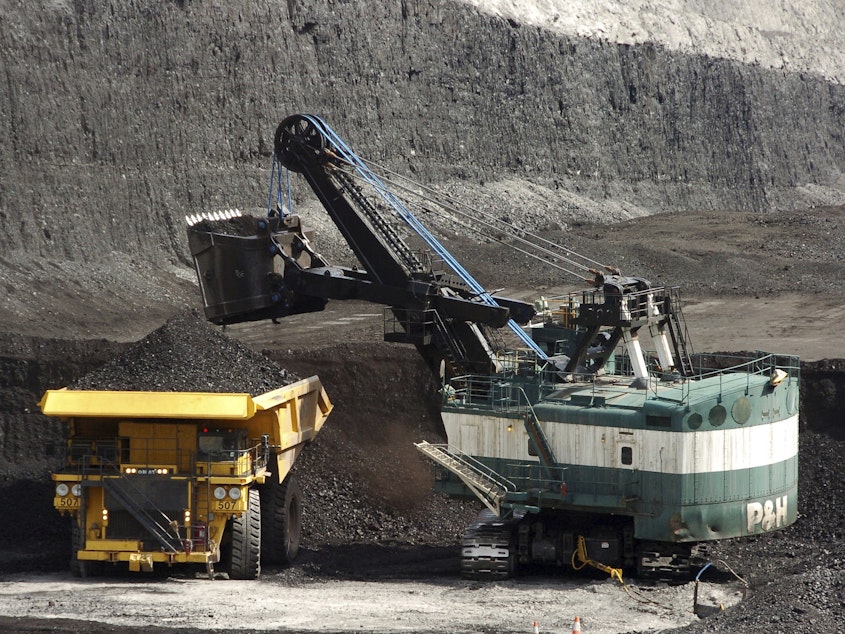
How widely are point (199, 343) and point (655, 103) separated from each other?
44.7 m

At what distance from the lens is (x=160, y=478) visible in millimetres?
19656

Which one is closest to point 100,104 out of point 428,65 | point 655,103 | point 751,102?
point 428,65

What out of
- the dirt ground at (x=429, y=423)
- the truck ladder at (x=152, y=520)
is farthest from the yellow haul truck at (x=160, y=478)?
the dirt ground at (x=429, y=423)

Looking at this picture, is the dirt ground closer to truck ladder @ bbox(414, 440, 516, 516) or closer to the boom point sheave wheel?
truck ladder @ bbox(414, 440, 516, 516)

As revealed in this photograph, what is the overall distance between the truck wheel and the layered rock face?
2099 cm

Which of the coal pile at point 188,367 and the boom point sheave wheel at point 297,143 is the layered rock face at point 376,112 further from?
the coal pile at point 188,367

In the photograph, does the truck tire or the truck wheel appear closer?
the truck wheel

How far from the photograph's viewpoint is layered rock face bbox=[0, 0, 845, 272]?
134 ft

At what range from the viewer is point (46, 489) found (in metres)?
23.6

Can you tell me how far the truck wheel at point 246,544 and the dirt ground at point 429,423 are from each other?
21 cm

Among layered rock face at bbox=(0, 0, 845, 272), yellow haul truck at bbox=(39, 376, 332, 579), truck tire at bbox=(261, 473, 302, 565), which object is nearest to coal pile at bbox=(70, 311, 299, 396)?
yellow haul truck at bbox=(39, 376, 332, 579)

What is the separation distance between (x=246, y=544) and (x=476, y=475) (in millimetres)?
3199

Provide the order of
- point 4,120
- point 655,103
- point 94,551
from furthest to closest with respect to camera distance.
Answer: point 655,103 → point 4,120 → point 94,551

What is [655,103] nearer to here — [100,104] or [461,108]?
[461,108]
